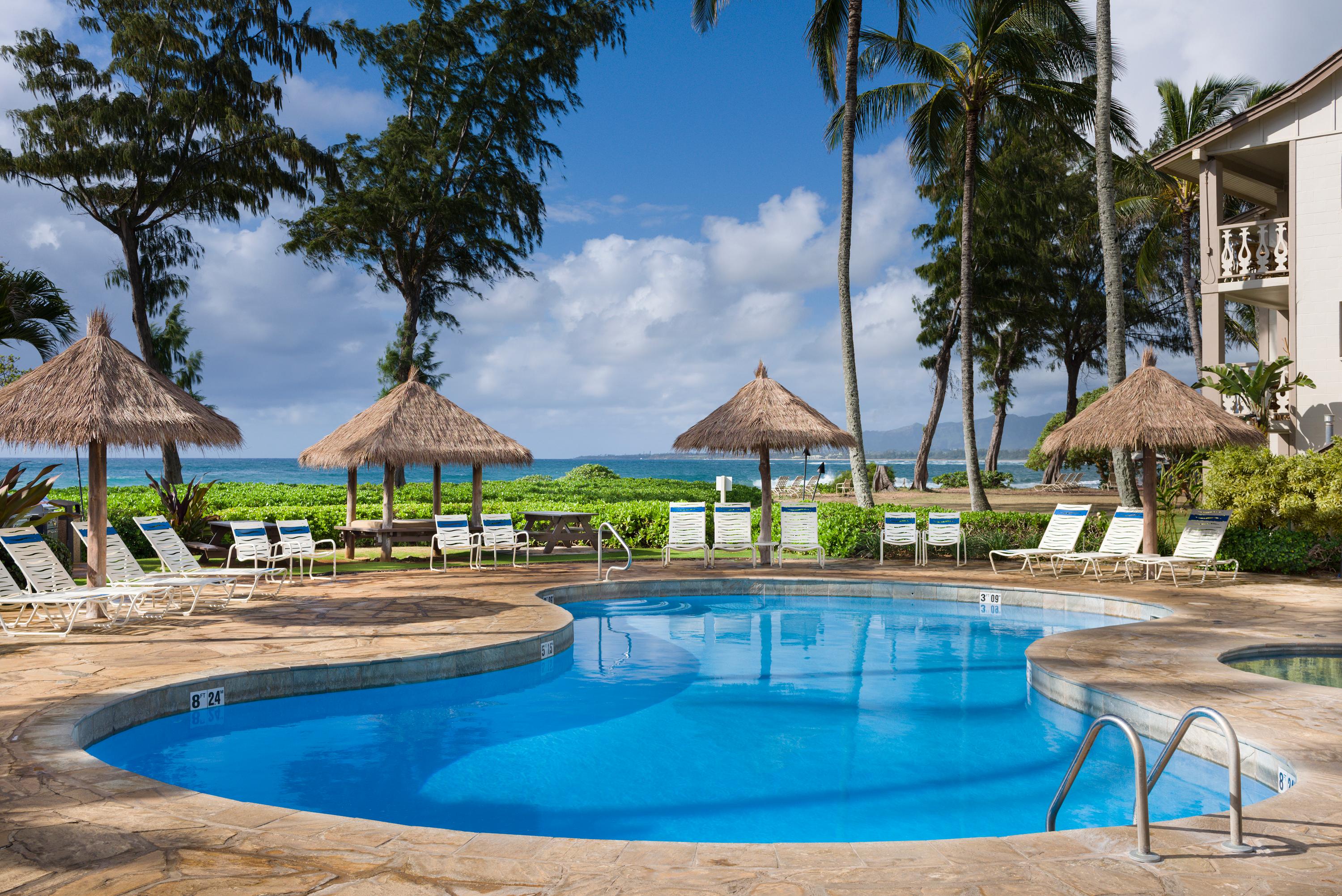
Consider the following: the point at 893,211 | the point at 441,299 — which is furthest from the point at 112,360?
the point at 893,211

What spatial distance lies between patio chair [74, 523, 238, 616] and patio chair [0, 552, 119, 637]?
54cm

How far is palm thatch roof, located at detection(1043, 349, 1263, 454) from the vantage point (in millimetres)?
12180

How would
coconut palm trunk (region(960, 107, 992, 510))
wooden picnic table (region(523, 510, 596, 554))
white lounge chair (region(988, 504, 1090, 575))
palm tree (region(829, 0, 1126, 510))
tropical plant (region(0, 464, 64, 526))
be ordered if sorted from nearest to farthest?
tropical plant (region(0, 464, 64, 526)), white lounge chair (region(988, 504, 1090, 575)), wooden picnic table (region(523, 510, 596, 554)), palm tree (region(829, 0, 1126, 510)), coconut palm trunk (region(960, 107, 992, 510))

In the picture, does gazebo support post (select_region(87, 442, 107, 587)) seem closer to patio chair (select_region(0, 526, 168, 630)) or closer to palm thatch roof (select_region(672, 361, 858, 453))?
patio chair (select_region(0, 526, 168, 630))

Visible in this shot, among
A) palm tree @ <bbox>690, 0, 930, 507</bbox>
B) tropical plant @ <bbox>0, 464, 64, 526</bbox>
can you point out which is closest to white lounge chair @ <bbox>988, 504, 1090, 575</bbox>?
palm tree @ <bbox>690, 0, 930, 507</bbox>

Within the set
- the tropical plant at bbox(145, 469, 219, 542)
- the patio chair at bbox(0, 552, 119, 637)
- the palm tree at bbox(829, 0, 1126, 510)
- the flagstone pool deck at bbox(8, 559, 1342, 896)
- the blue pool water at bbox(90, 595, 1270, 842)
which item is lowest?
the blue pool water at bbox(90, 595, 1270, 842)

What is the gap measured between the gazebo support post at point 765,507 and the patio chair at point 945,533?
2.51 metres

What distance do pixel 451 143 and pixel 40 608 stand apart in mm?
18415

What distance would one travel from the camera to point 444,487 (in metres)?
25.2

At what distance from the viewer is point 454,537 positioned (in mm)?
13523

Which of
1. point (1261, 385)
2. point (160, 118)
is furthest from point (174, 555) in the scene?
point (1261, 385)

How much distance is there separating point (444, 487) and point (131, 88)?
12.4 meters

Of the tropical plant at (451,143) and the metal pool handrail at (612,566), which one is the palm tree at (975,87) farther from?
the tropical plant at (451,143)

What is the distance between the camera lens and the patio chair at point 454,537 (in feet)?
43.9
